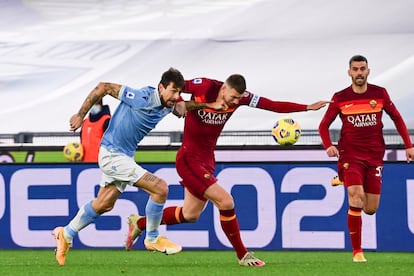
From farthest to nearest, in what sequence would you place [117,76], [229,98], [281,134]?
1. [117,76]
2. [281,134]
3. [229,98]

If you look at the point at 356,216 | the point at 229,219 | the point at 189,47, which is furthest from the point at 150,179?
the point at 189,47

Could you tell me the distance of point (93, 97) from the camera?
37.0ft

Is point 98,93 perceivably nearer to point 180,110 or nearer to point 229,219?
point 180,110

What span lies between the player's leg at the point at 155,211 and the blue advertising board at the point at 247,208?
288 cm

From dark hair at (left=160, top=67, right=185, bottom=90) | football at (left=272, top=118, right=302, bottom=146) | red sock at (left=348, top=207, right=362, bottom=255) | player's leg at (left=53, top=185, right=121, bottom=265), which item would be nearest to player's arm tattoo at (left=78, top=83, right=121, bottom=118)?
dark hair at (left=160, top=67, right=185, bottom=90)

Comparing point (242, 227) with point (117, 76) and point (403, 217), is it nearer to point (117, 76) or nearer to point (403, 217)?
point (403, 217)

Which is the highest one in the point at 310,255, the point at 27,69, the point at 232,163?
the point at 27,69

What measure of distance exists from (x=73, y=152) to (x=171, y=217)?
4.20 meters

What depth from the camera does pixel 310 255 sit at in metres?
14.0

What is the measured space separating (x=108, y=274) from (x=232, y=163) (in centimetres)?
452

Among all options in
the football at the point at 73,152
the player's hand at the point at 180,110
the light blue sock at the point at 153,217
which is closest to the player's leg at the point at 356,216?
the light blue sock at the point at 153,217

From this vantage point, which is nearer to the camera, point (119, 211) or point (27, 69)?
point (119, 211)

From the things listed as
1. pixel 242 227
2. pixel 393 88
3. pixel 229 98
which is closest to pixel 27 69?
pixel 393 88

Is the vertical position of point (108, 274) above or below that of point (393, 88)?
below
